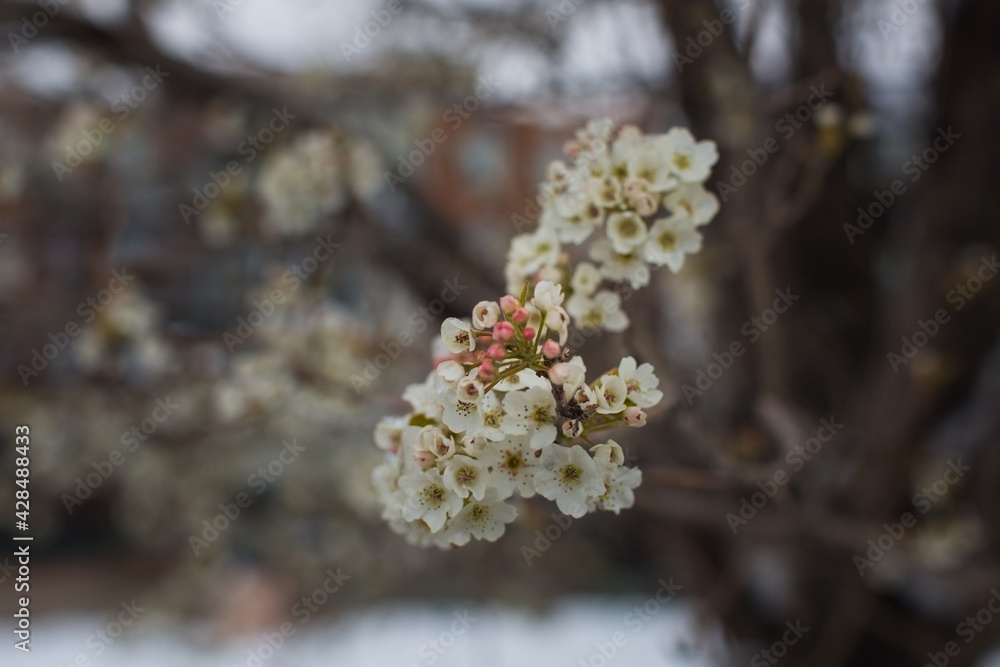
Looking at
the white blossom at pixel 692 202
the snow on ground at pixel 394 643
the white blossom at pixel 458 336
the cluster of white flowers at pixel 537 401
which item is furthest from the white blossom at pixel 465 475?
the snow on ground at pixel 394 643

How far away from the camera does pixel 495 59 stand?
3146 millimetres

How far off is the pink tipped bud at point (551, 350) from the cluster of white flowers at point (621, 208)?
236mm

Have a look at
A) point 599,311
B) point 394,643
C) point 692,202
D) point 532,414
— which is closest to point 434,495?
point 532,414

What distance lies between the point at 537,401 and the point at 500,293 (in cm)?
176

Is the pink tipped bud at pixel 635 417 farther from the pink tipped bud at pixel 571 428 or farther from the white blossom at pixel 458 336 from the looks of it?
the white blossom at pixel 458 336

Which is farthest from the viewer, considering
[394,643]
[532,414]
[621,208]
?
[394,643]

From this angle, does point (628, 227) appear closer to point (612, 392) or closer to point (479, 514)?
point (612, 392)

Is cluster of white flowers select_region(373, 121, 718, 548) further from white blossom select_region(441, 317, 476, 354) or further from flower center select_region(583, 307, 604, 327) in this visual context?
flower center select_region(583, 307, 604, 327)

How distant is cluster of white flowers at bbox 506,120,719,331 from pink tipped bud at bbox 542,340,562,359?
0.24 meters

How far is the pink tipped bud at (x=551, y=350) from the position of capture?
0.80 meters

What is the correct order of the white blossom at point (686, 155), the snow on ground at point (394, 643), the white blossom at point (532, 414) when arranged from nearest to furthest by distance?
the white blossom at point (532, 414) < the white blossom at point (686, 155) < the snow on ground at point (394, 643)

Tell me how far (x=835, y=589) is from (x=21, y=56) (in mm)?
3645

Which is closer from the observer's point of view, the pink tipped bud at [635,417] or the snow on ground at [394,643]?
the pink tipped bud at [635,417]

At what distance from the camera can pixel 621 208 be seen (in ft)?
3.20
